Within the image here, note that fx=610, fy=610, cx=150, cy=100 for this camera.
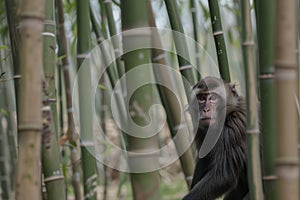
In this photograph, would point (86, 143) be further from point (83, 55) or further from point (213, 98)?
point (213, 98)

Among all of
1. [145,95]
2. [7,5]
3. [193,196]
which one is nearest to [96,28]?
[193,196]

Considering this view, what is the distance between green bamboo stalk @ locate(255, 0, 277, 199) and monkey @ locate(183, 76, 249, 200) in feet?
4.07

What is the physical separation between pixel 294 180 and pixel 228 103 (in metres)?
1.71

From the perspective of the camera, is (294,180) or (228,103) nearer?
(294,180)

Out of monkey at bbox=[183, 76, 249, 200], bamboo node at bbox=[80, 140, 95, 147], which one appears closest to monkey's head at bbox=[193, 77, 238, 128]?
monkey at bbox=[183, 76, 249, 200]

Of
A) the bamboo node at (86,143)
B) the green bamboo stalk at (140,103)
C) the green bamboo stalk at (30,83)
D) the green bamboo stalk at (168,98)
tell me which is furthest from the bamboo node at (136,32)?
the green bamboo stalk at (168,98)

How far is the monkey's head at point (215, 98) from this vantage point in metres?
2.51

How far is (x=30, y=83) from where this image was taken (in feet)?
2.94

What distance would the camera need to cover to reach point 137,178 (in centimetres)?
117

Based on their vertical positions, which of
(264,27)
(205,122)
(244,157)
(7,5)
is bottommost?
(244,157)

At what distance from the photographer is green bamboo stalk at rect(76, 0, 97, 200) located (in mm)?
1773

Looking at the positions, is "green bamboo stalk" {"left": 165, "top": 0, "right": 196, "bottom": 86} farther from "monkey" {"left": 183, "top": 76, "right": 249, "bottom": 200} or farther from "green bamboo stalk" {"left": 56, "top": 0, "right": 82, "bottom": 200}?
"green bamboo stalk" {"left": 56, "top": 0, "right": 82, "bottom": 200}

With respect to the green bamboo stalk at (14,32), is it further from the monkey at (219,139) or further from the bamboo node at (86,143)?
the monkey at (219,139)

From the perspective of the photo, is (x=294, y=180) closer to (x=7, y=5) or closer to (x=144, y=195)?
(x=144, y=195)
